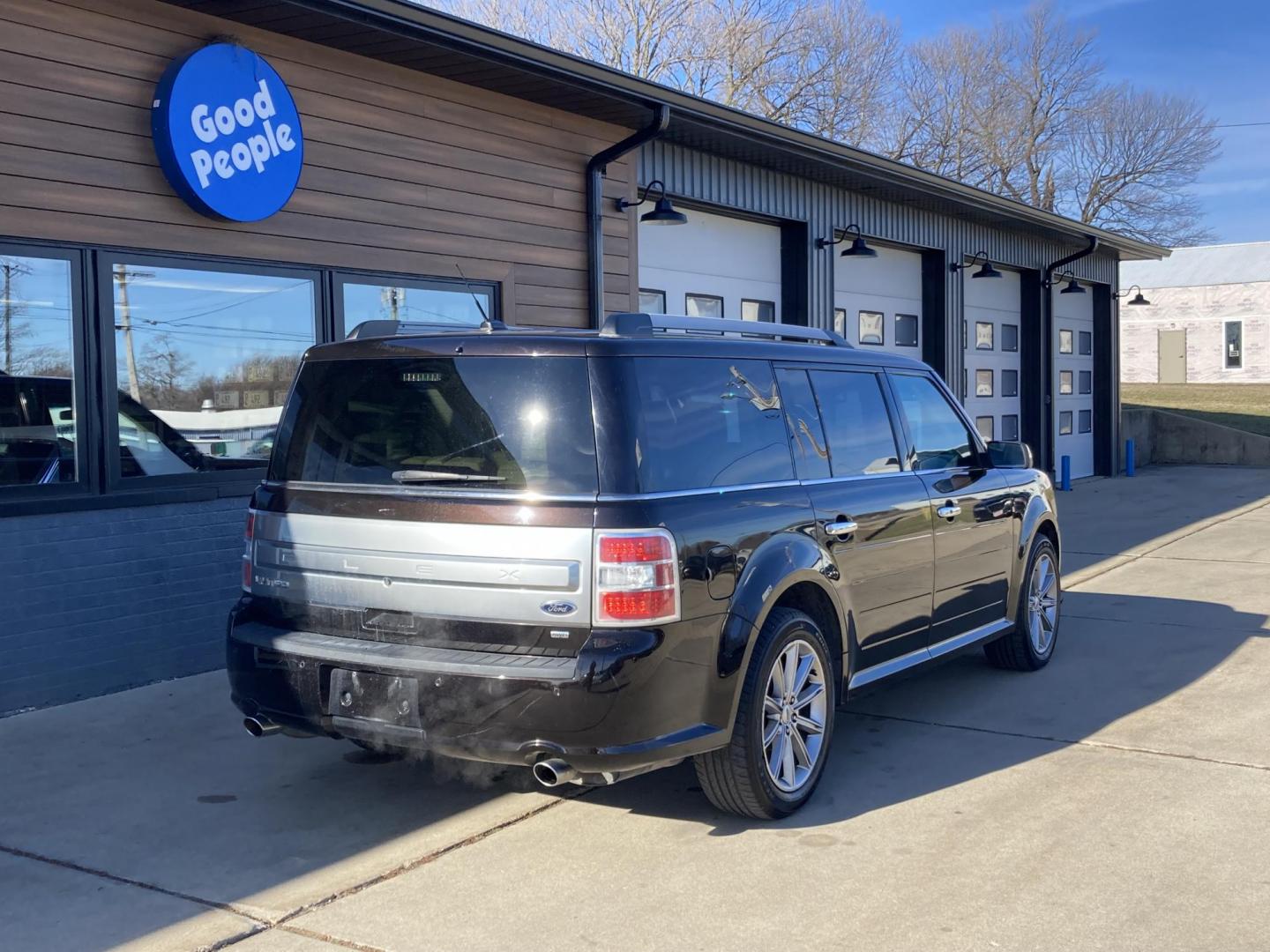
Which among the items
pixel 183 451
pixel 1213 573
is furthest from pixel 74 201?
pixel 1213 573

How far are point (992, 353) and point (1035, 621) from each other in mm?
11463

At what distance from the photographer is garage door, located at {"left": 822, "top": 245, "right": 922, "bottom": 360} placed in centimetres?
1433

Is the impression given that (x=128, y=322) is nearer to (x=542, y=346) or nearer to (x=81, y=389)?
(x=81, y=389)

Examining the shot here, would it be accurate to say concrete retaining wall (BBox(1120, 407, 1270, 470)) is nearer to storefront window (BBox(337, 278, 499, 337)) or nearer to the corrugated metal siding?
the corrugated metal siding

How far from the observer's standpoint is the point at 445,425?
4.40 meters

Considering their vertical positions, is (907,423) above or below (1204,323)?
below

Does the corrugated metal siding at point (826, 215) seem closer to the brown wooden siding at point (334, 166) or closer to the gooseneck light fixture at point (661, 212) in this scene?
the gooseneck light fixture at point (661, 212)

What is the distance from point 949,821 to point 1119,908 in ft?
2.85

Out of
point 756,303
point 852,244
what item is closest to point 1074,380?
point 852,244

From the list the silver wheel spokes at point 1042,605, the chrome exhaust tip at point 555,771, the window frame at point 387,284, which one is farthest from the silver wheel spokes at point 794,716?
the window frame at point 387,284

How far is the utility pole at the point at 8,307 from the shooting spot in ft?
20.6

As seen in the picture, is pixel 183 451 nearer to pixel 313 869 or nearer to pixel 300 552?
pixel 300 552

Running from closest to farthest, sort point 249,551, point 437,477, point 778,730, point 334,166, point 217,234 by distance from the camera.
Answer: point 437,477 → point 778,730 → point 249,551 → point 217,234 → point 334,166

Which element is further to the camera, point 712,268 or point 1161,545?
point 1161,545
